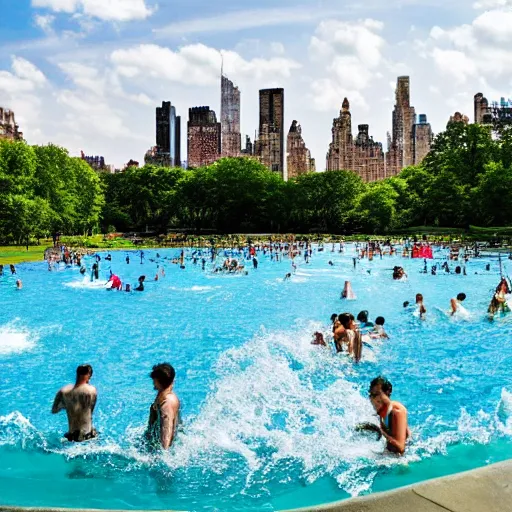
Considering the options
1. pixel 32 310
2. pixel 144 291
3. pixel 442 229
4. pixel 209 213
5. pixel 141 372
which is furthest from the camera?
pixel 209 213

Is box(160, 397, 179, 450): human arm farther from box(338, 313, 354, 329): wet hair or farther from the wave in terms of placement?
the wave

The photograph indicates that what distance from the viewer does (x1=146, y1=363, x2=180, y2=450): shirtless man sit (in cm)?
766

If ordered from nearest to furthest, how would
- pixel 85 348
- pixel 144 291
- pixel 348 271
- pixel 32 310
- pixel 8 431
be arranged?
1. pixel 8 431
2. pixel 85 348
3. pixel 32 310
4. pixel 144 291
5. pixel 348 271

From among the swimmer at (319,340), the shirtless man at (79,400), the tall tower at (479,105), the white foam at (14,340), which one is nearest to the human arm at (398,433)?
the shirtless man at (79,400)

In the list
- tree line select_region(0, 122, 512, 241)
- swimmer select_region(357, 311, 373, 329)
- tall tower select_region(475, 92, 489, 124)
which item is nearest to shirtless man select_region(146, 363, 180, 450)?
swimmer select_region(357, 311, 373, 329)

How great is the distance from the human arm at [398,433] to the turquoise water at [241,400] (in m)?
0.23

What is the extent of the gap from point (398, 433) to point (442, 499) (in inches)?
104

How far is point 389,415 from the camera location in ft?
26.3

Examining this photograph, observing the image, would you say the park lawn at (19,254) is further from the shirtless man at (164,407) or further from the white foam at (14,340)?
the shirtless man at (164,407)

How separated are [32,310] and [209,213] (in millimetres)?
70048

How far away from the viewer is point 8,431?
10.5 m

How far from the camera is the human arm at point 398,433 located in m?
7.98

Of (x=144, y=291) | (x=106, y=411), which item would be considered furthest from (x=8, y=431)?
(x=144, y=291)

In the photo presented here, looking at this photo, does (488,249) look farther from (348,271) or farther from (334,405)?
(334,405)
